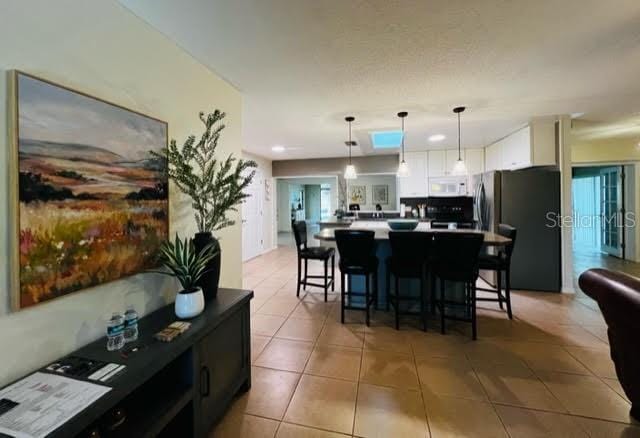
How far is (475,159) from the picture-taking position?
5.59 meters

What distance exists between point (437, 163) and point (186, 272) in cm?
541

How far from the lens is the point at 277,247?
782 cm

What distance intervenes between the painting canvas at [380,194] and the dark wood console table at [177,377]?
6.90m

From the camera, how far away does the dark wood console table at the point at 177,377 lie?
1.09 m

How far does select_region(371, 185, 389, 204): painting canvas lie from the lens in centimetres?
834

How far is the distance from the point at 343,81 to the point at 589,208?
335 inches

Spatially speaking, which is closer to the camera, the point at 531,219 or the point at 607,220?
the point at 531,219

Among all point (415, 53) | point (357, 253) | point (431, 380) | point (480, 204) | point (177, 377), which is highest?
point (415, 53)

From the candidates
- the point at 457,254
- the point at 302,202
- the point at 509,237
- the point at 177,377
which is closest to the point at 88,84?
the point at 177,377

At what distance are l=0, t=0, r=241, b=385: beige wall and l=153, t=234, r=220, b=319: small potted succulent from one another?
9.4 inches

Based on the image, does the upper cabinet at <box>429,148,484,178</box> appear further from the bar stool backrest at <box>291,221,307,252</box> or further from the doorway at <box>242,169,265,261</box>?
the doorway at <box>242,169,265,261</box>

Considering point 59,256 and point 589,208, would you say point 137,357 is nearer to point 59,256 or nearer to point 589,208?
point 59,256

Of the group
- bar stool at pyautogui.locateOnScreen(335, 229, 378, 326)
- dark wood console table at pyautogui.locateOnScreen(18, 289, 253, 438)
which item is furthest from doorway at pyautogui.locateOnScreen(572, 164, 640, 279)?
dark wood console table at pyautogui.locateOnScreen(18, 289, 253, 438)

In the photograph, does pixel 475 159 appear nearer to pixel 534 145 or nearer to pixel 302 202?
pixel 534 145
